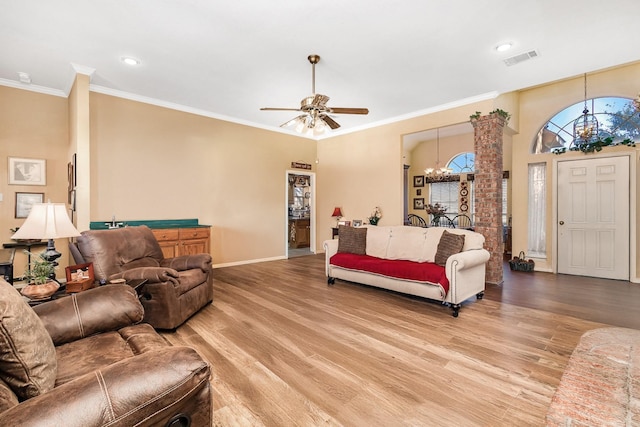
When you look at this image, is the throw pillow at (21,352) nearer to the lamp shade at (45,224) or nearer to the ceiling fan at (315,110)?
the lamp shade at (45,224)

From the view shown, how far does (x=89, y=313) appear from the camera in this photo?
173 centimetres

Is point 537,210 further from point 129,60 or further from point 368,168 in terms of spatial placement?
point 129,60

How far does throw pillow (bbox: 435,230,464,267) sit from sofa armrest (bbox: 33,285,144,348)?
337 cm

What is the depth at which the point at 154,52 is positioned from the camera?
3.52m

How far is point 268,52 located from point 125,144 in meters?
2.99

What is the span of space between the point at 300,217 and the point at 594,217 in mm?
6755

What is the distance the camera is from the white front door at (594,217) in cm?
494

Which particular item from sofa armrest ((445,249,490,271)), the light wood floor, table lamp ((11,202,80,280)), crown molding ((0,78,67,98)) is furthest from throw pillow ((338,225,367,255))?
crown molding ((0,78,67,98))

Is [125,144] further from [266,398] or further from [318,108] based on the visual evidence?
[266,398]

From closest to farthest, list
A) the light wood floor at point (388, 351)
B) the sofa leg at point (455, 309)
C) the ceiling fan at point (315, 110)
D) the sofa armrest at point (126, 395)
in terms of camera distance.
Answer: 1. the sofa armrest at point (126, 395)
2. the light wood floor at point (388, 351)
3. the sofa leg at point (455, 309)
4. the ceiling fan at point (315, 110)

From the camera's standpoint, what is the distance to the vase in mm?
1977

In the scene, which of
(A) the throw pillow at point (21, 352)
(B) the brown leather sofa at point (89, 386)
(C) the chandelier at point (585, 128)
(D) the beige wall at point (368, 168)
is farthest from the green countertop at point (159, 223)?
(C) the chandelier at point (585, 128)

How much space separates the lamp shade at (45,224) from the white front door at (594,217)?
7276 mm

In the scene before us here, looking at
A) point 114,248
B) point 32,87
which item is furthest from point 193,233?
point 32,87
